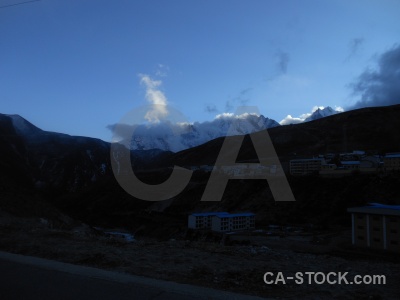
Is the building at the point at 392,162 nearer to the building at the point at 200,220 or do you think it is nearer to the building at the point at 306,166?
the building at the point at 306,166

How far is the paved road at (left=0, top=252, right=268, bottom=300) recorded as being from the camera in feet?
16.3

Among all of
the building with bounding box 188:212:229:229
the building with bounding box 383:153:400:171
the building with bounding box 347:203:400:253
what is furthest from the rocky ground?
the building with bounding box 383:153:400:171

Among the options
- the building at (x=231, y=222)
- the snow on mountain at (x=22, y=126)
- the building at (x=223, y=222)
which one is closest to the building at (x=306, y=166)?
the building at (x=223, y=222)

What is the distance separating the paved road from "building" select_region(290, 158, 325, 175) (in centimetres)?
7907

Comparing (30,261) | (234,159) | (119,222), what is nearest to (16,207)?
(30,261)

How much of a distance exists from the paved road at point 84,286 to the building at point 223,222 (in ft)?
174

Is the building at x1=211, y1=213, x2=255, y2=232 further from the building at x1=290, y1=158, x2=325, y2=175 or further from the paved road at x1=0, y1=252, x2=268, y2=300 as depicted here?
the paved road at x1=0, y1=252, x2=268, y2=300

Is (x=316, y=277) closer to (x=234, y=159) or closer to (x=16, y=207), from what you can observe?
(x=16, y=207)

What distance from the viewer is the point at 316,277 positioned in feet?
20.8

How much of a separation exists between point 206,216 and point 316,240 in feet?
80.3

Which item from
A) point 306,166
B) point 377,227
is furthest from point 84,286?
point 306,166

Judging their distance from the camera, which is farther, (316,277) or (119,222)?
(119,222)

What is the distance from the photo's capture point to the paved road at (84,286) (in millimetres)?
4977

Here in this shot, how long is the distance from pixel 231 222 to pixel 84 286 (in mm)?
54952
